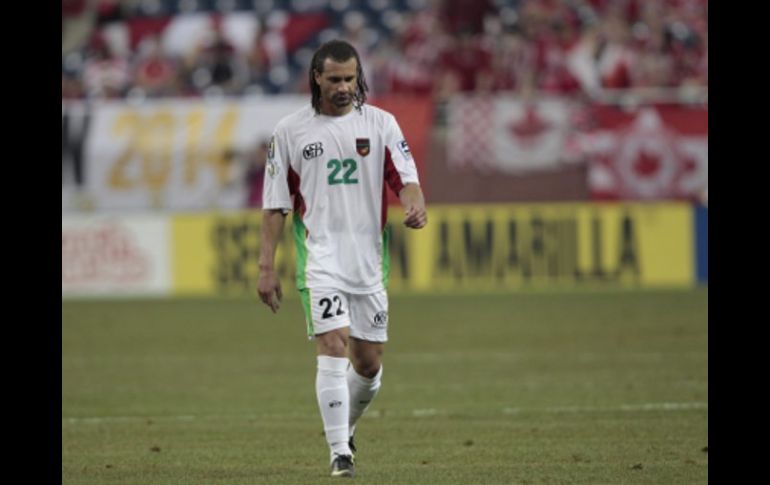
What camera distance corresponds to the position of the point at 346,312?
971 cm

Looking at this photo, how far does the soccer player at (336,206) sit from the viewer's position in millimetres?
9617

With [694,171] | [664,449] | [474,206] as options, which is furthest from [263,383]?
[694,171]

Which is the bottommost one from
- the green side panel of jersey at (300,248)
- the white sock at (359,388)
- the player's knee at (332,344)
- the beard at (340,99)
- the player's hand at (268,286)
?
the white sock at (359,388)

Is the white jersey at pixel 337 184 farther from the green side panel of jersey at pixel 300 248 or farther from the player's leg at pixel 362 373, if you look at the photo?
the player's leg at pixel 362 373

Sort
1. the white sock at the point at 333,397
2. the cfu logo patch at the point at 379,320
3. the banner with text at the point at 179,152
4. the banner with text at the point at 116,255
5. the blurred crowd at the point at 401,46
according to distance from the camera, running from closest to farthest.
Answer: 1. the white sock at the point at 333,397
2. the cfu logo patch at the point at 379,320
3. the banner with text at the point at 116,255
4. the banner with text at the point at 179,152
5. the blurred crowd at the point at 401,46

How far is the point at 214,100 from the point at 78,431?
17.1 m

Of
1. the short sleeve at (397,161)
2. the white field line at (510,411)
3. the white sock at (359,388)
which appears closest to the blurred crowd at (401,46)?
the white field line at (510,411)

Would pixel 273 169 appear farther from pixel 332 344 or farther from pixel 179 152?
pixel 179 152

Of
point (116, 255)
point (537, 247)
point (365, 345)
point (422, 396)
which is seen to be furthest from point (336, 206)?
point (116, 255)

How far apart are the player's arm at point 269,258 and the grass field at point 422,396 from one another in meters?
0.99

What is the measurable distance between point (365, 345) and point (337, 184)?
944 mm

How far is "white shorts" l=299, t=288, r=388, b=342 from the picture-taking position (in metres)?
9.64

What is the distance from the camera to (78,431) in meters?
12.1
